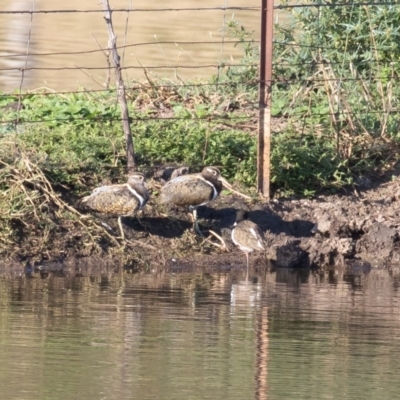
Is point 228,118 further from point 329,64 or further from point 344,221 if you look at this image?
point 344,221

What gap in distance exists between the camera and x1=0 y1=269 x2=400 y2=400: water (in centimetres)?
689

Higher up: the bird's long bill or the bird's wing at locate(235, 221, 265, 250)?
the bird's long bill

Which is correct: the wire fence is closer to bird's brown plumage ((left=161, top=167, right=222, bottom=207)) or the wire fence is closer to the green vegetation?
the green vegetation

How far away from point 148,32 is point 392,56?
441 inches

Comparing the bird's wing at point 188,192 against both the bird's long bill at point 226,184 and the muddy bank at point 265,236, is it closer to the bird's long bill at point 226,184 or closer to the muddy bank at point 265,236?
the muddy bank at point 265,236

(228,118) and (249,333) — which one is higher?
(228,118)

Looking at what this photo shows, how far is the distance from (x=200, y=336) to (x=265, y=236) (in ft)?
10.1

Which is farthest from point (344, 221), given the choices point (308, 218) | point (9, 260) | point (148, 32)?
point (148, 32)

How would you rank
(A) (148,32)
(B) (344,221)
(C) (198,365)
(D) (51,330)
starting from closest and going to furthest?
(C) (198,365)
(D) (51,330)
(B) (344,221)
(A) (148,32)

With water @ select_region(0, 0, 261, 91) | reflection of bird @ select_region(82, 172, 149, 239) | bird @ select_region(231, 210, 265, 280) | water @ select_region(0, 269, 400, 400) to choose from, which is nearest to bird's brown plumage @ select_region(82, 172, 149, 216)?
reflection of bird @ select_region(82, 172, 149, 239)

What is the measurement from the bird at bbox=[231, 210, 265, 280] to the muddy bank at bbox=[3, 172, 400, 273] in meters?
0.23

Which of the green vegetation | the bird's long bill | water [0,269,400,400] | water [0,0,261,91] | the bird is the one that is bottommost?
water [0,269,400,400]

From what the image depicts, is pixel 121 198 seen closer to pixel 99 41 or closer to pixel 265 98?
pixel 265 98

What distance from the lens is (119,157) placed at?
11914 mm
